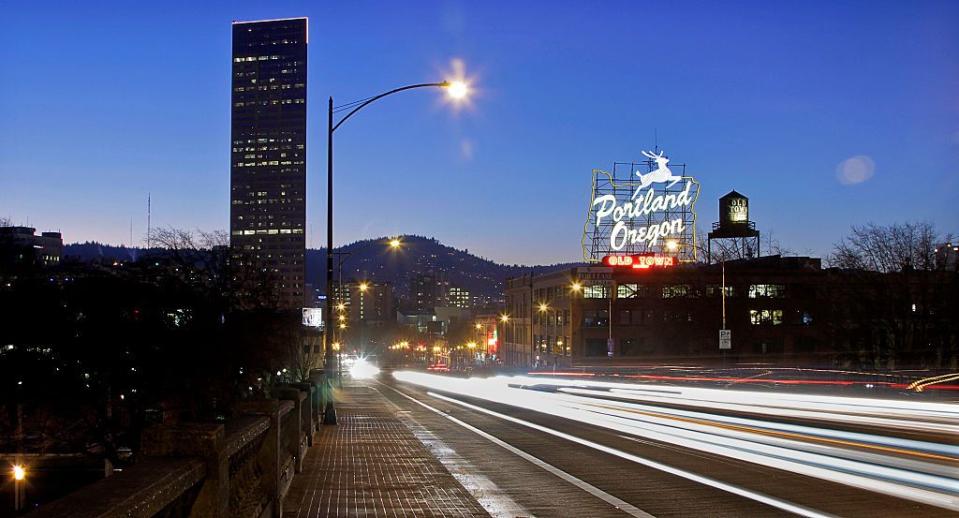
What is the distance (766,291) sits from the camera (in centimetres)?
9612

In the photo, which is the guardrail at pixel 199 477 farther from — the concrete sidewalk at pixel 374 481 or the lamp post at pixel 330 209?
the lamp post at pixel 330 209

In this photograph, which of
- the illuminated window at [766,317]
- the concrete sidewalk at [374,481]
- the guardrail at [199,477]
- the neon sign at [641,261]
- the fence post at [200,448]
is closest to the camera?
the guardrail at [199,477]

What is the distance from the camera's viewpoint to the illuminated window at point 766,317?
95.7 meters

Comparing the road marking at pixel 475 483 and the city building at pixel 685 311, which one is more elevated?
the city building at pixel 685 311

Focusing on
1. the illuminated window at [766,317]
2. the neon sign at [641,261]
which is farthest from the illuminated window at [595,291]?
the illuminated window at [766,317]

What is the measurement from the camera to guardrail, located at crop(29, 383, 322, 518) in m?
4.02

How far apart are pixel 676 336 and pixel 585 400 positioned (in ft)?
190

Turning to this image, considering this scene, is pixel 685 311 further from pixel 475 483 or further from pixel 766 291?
pixel 475 483

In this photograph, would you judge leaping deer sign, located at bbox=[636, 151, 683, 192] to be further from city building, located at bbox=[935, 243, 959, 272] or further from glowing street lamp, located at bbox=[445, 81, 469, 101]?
glowing street lamp, located at bbox=[445, 81, 469, 101]

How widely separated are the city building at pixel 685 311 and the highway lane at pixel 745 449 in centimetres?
5622

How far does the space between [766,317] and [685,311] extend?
1032 centimetres

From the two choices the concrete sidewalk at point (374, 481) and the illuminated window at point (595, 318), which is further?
the illuminated window at point (595, 318)

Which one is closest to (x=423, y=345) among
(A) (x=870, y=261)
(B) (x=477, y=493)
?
(A) (x=870, y=261)

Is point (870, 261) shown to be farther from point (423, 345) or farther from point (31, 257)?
point (423, 345)
